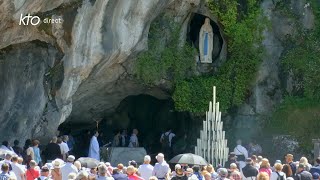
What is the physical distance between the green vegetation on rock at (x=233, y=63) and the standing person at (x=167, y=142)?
5.93 ft

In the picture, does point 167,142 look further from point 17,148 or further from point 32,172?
point 32,172

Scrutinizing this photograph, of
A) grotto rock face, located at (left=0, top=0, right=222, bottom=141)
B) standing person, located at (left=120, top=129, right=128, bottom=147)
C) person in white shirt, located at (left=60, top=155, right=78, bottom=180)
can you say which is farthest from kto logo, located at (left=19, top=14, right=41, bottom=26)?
standing person, located at (left=120, top=129, right=128, bottom=147)

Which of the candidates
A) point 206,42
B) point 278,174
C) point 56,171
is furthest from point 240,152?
point 56,171

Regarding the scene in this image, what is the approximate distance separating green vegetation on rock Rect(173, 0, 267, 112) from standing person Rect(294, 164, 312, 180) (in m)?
11.0

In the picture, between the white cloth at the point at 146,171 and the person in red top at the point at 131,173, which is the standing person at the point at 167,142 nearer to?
the white cloth at the point at 146,171

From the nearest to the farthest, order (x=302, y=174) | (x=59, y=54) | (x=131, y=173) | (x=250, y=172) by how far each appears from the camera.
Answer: (x=131, y=173), (x=302, y=174), (x=250, y=172), (x=59, y=54)

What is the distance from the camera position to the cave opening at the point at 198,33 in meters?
31.5

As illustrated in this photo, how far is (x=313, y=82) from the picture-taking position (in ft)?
99.0

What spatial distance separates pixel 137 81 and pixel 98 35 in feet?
13.5

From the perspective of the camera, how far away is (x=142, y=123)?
35.4 m

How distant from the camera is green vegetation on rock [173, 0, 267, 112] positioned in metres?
30.3

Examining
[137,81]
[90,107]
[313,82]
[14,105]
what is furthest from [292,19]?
[14,105]

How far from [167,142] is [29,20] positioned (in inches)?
330

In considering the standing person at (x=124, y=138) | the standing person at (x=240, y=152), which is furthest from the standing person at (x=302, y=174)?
the standing person at (x=124, y=138)
